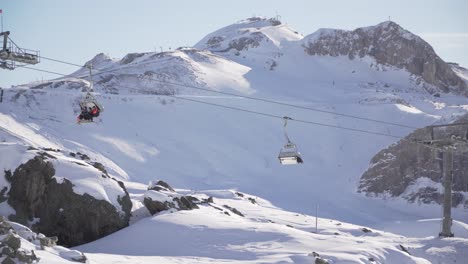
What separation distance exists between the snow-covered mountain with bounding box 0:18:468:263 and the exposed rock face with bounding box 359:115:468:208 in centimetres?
150

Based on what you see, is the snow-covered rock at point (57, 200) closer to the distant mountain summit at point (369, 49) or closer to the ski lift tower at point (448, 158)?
the ski lift tower at point (448, 158)

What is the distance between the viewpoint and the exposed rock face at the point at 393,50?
110 meters

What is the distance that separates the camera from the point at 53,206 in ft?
94.9

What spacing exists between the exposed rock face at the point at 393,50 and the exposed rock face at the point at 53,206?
3439 inches

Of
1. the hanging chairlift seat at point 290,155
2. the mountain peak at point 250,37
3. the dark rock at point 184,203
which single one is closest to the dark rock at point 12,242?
the hanging chairlift seat at point 290,155

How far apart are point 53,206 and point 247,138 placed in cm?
4466

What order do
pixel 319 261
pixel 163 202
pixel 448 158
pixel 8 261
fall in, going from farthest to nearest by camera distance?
1. pixel 448 158
2. pixel 163 202
3. pixel 319 261
4. pixel 8 261

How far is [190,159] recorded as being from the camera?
64.9 m

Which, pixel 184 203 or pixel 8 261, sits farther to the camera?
pixel 184 203

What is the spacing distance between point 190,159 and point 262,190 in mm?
8746

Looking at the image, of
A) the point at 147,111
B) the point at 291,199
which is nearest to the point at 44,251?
the point at 291,199

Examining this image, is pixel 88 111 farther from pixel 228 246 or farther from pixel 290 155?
pixel 228 246

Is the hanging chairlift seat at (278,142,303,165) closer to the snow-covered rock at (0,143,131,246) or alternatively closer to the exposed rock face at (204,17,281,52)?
the snow-covered rock at (0,143,131,246)

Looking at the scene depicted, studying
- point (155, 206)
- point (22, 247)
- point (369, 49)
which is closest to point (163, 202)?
point (155, 206)
